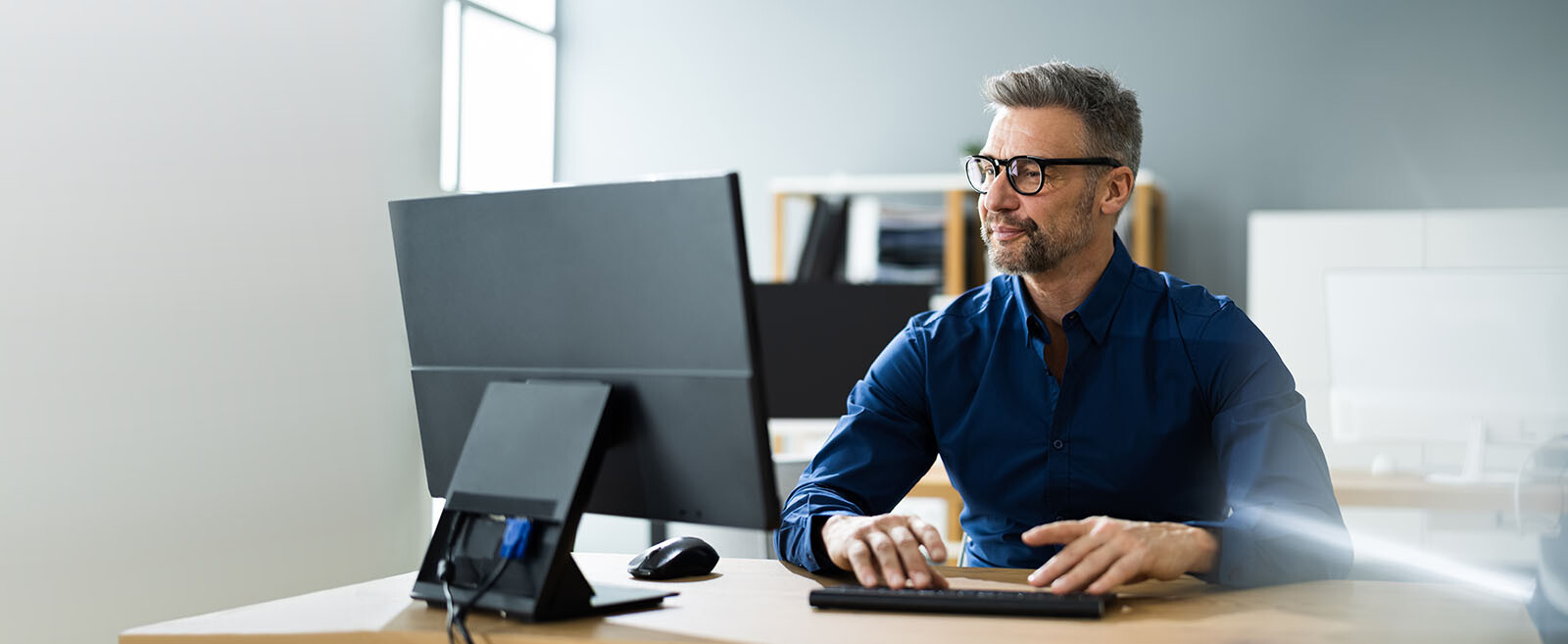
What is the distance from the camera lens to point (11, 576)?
2.52 m

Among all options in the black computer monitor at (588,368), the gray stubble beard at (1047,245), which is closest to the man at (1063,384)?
the gray stubble beard at (1047,245)

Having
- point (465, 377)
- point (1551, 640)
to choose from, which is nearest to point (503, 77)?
point (465, 377)

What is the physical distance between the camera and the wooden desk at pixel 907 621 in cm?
109

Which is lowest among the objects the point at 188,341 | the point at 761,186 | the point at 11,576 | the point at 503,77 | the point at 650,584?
the point at 11,576

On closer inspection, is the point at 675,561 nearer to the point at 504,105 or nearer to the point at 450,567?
the point at 450,567

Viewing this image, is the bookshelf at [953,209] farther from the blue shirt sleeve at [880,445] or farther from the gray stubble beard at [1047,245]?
the blue shirt sleeve at [880,445]

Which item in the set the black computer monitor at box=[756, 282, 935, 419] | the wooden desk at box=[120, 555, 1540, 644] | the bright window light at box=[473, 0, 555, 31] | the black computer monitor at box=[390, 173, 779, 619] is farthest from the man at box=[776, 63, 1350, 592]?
the bright window light at box=[473, 0, 555, 31]

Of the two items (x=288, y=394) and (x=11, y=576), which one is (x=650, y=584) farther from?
(x=288, y=394)

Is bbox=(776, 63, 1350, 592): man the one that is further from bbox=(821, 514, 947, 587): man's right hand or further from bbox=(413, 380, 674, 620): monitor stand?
bbox=(413, 380, 674, 620): monitor stand

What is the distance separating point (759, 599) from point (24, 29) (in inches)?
84.4

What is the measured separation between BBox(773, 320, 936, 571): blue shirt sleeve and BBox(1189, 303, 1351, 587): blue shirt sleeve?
0.36 m

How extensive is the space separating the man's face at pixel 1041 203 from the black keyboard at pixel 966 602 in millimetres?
601

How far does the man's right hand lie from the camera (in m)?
1.25

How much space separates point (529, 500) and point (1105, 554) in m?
0.56
